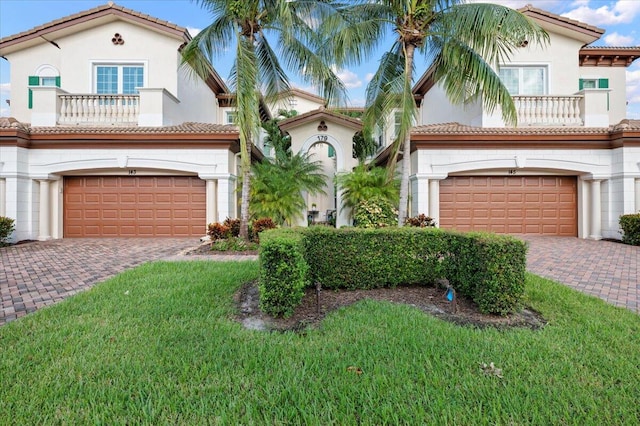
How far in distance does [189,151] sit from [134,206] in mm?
3103

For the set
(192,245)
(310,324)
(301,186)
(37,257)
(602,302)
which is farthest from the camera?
(301,186)

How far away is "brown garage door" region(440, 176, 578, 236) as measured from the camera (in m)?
13.5

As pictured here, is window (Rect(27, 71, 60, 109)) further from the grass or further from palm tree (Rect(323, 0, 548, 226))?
the grass

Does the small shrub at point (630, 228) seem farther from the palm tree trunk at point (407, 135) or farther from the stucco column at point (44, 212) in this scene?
the stucco column at point (44, 212)

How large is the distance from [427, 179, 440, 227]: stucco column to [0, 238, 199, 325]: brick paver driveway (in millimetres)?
8641

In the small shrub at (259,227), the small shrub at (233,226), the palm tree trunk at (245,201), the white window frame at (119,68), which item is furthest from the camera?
the white window frame at (119,68)

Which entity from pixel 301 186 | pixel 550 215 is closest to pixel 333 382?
pixel 301 186

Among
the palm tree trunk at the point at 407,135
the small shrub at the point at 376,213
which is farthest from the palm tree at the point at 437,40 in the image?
the small shrub at the point at 376,213

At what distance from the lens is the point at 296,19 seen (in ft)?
32.8

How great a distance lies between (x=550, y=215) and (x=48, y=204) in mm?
19016

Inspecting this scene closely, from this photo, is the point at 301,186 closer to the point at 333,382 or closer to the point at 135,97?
the point at 135,97

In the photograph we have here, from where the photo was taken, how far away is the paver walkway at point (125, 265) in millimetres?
5789

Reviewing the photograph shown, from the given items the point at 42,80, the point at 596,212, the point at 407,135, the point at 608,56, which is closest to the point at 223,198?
the point at 407,135

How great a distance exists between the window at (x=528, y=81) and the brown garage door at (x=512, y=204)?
381 centimetres
